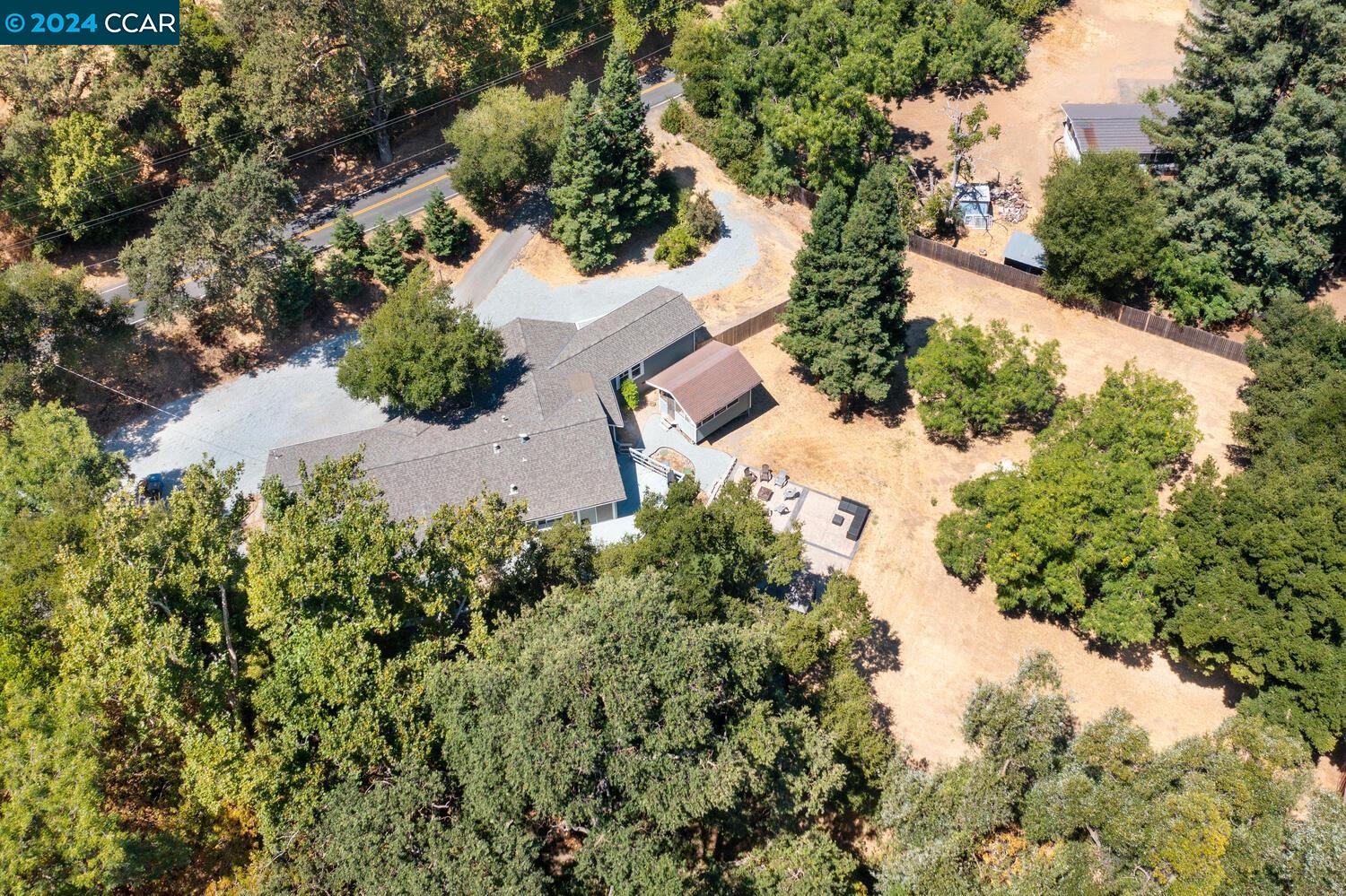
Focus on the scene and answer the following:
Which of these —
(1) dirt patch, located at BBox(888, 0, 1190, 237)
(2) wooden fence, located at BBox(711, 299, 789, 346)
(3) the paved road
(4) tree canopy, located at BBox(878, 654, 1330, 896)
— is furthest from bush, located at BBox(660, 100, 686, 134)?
(4) tree canopy, located at BBox(878, 654, 1330, 896)

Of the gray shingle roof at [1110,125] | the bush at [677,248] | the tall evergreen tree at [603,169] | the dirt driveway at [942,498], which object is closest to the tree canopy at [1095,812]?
the dirt driveway at [942,498]

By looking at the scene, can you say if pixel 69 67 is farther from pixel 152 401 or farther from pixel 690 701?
pixel 690 701

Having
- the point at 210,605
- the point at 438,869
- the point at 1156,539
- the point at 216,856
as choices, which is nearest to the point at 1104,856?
the point at 1156,539

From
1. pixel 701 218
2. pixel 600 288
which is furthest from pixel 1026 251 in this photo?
pixel 600 288

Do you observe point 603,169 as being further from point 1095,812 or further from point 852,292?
point 1095,812

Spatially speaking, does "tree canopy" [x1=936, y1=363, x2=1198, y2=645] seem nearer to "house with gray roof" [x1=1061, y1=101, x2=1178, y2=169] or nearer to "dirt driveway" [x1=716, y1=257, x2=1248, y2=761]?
"dirt driveway" [x1=716, y1=257, x2=1248, y2=761]

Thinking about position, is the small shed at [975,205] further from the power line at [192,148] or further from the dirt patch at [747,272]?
the power line at [192,148]
